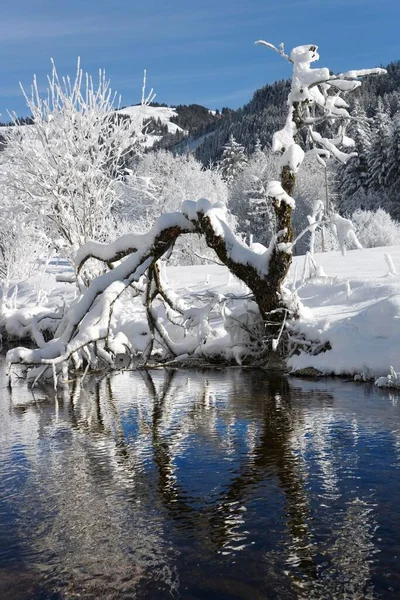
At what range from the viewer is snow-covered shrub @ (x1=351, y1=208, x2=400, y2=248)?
147ft

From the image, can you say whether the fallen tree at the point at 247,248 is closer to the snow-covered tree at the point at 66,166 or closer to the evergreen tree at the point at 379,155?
the snow-covered tree at the point at 66,166

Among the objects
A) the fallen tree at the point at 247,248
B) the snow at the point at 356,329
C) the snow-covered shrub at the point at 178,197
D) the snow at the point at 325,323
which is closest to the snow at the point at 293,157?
the fallen tree at the point at 247,248

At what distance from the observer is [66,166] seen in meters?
21.7

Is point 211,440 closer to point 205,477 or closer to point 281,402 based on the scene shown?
point 205,477

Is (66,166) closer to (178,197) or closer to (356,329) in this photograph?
(356,329)

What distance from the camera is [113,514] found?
618 cm

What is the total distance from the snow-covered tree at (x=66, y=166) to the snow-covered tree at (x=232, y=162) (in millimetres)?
58945

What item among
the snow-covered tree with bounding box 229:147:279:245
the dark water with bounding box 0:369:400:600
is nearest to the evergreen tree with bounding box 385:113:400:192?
the snow-covered tree with bounding box 229:147:279:245

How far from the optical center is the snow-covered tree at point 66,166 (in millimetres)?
21703

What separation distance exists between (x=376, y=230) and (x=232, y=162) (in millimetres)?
40979

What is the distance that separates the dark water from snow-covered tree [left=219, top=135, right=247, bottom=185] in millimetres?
72431

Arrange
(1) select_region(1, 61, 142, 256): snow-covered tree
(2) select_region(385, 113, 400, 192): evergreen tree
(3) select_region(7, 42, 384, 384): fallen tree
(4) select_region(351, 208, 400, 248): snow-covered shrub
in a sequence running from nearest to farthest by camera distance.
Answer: (3) select_region(7, 42, 384, 384): fallen tree → (1) select_region(1, 61, 142, 256): snow-covered tree → (4) select_region(351, 208, 400, 248): snow-covered shrub → (2) select_region(385, 113, 400, 192): evergreen tree

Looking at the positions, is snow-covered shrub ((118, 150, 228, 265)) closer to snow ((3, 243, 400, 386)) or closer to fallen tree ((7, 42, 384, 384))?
snow ((3, 243, 400, 386))

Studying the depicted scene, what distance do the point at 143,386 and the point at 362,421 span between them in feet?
17.8
